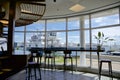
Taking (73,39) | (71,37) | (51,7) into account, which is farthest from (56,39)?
(51,7)

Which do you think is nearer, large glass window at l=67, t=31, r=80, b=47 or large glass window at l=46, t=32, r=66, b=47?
large glass window at l=67, t=31, r=80, b=47

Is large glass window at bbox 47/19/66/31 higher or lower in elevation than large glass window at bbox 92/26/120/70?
higher

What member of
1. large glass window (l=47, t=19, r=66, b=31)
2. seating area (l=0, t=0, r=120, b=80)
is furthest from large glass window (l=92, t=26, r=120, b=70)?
large glass window (l=47, t=19, r=66, b=31)

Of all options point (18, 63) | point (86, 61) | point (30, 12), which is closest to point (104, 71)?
point (86, 61)

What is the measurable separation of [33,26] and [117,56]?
Answer: 214 inches

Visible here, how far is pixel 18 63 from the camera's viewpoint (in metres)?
2.80

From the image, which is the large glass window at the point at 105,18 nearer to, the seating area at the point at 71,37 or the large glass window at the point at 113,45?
the seating area at the point at 71,37

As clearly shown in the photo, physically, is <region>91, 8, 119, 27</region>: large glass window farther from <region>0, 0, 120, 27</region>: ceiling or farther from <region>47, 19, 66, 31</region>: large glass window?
<region>47, 19, 66, 31</region>: large glass window

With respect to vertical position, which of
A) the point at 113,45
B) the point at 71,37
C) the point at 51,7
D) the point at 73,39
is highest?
the point at 51,7

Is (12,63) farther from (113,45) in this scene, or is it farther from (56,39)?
(56,39)

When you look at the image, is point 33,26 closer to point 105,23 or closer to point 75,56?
point 75,56

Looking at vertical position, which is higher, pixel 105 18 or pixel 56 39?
pixel 105 18

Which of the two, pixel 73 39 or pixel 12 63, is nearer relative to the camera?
pixel 12 63

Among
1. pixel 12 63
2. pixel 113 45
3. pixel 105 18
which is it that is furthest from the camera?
pixel 105 18
